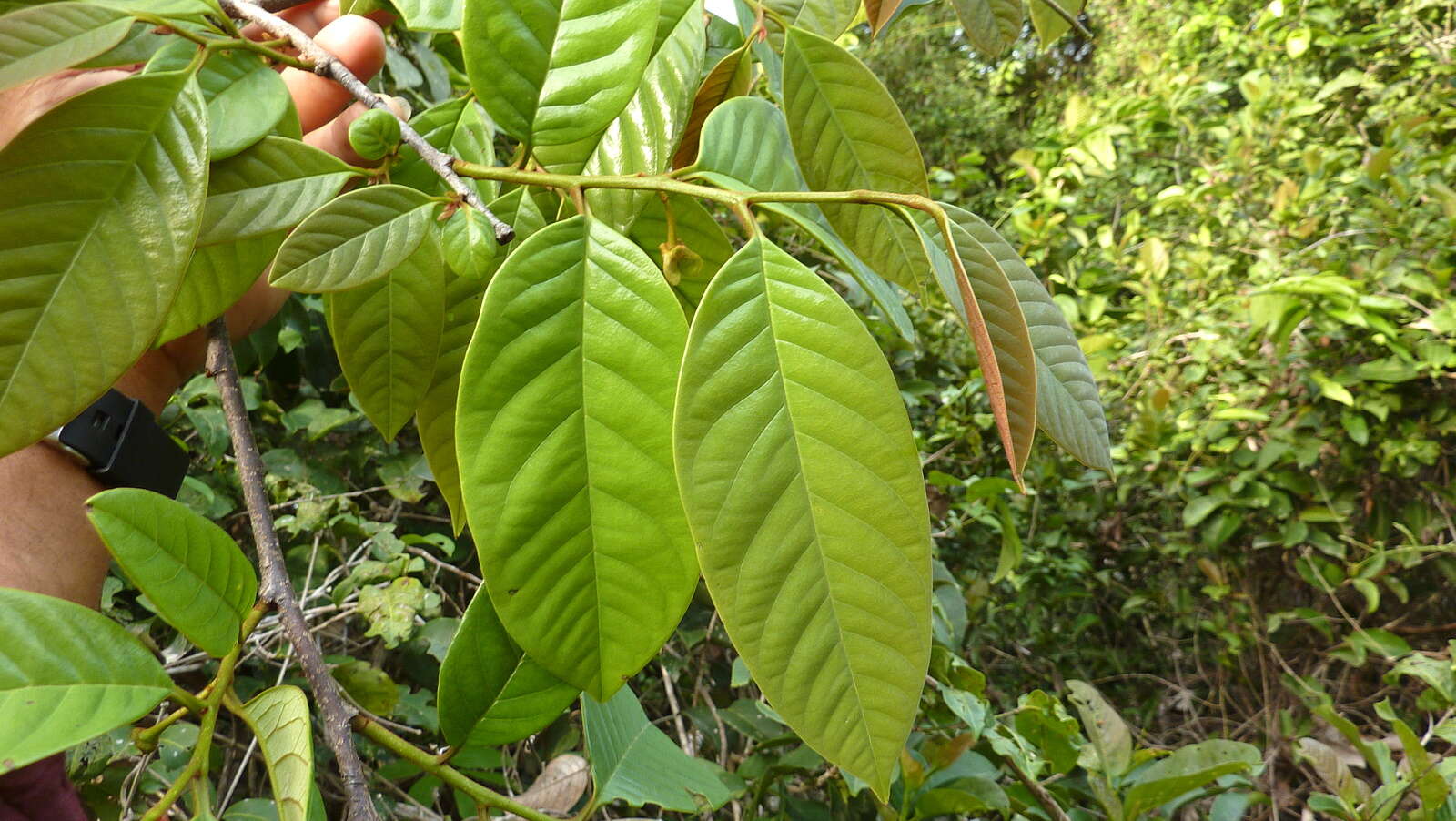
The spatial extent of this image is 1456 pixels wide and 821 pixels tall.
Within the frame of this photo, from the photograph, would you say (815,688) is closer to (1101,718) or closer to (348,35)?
(348,35)

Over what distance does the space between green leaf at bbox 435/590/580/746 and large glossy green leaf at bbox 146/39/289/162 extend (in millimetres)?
189

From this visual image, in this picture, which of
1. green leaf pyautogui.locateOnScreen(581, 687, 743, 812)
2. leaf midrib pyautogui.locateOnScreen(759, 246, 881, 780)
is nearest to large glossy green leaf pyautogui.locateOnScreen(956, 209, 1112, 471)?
leaf midrib pyautogui.locateOnScreen(759, 246, 881, 780)

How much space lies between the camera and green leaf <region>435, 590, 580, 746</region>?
1.23 feet

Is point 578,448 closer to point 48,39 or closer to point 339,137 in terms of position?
point 48,39

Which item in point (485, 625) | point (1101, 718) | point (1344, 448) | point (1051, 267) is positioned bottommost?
point (1344, 448)

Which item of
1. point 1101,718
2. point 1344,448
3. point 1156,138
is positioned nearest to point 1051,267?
point 1344,448

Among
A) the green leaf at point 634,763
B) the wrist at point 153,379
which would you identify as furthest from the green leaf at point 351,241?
the wrist at point 153,379

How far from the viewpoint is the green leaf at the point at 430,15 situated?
40cm

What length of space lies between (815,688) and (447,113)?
0.31 meters

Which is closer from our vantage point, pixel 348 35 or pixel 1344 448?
pixel 348 35

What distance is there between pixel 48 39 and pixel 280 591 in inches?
7.9

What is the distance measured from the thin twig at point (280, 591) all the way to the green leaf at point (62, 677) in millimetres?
48

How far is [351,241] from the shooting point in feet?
1.07

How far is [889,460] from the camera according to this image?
0.28m
